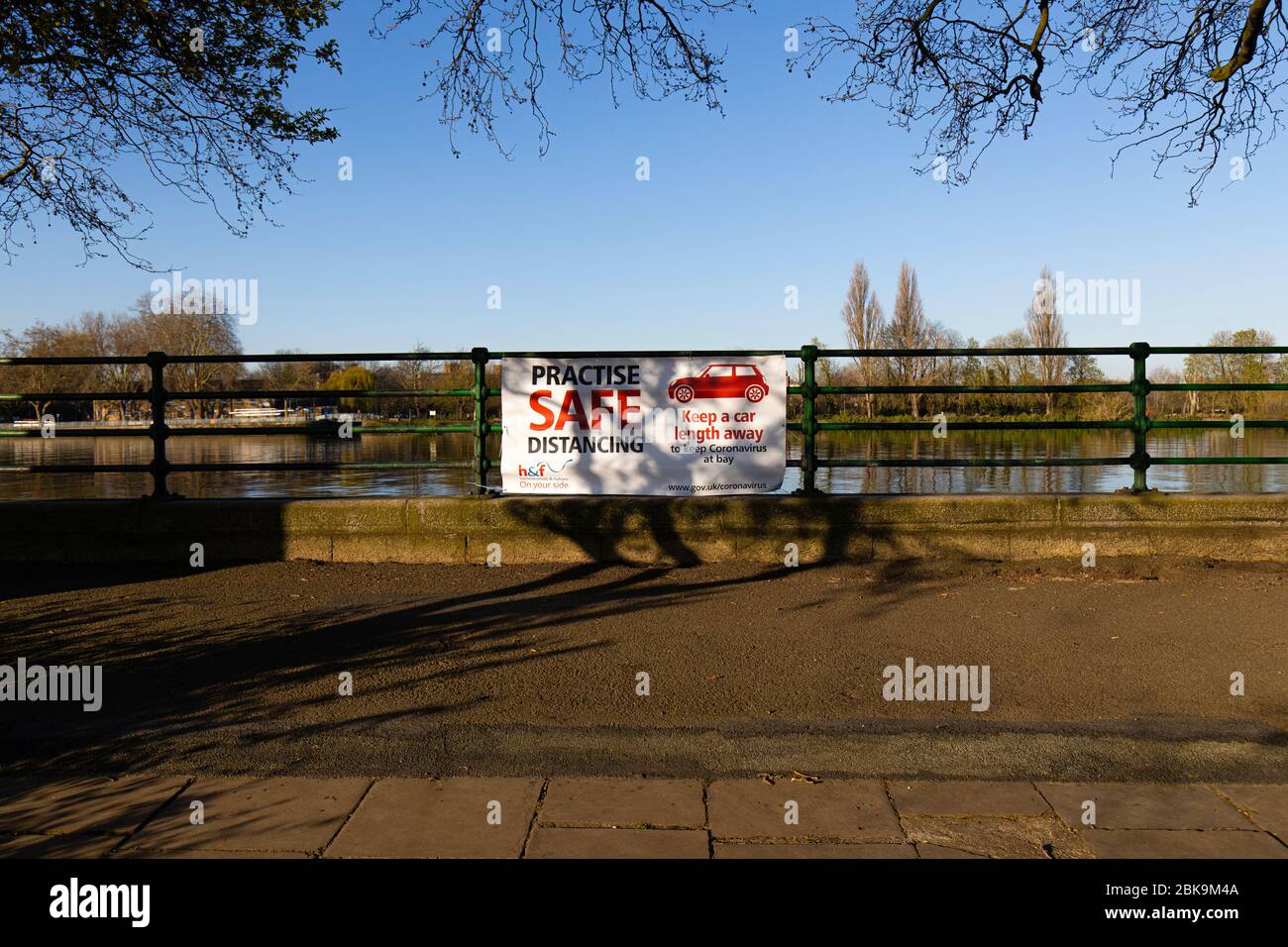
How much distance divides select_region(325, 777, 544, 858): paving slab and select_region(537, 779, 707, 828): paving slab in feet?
0.34

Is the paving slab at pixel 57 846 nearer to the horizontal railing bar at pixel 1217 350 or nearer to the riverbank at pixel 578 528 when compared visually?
the riverbank at pixel 578 528

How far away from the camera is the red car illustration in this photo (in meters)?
8.62

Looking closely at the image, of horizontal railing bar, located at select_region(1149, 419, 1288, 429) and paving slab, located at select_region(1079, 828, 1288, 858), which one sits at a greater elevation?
horizontal railing bar, located at select_region(1149, 419, 1288, 429)

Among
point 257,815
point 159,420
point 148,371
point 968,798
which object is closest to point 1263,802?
point 968,798

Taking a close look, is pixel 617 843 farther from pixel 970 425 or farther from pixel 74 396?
pixel 74 396

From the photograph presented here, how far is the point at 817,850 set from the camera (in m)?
3.23

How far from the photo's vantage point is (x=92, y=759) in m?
4.12

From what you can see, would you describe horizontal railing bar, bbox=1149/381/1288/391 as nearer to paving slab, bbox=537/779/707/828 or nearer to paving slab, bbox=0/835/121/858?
paving slab, bbox=537/779/707/828

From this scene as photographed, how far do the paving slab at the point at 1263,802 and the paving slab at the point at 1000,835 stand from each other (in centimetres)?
72

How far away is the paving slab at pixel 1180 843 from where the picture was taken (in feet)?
10.5

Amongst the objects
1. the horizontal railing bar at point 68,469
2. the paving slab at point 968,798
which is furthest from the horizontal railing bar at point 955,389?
the horizontal railing bar at point 68,469

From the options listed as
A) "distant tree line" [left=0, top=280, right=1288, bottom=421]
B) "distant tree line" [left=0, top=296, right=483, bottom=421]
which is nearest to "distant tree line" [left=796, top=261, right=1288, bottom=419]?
"distant tree line" [left=0, top=280, right=1288, bottom=421]

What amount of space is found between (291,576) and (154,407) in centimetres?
213

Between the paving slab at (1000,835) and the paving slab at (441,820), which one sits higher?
the paving slab at (441,820)
